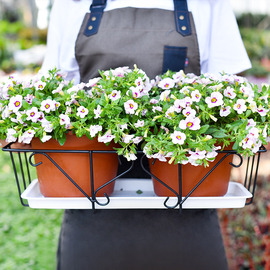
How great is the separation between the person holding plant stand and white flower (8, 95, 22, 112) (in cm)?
41

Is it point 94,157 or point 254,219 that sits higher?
point 94,157

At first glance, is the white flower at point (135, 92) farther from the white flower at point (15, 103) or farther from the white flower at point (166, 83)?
the white flower at point (15, 103)

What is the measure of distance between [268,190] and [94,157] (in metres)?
1.84

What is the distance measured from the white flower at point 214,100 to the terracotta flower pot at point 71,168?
0.85 ft

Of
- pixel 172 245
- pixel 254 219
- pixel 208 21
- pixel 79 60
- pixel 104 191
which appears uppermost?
pixel 208 21

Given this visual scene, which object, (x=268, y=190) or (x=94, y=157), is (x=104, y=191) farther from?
(x=268, y=190)

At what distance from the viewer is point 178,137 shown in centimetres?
80

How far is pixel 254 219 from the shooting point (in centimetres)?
225

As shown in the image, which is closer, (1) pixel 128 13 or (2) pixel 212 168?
(2) pixel 212 168

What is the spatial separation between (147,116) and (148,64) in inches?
14.7

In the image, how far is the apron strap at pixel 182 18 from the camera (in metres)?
1.19

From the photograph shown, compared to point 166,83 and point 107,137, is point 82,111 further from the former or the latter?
point 166,83

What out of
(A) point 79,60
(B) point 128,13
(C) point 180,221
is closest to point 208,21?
(B) point 128,13

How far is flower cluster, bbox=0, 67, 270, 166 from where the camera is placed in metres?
0.82
